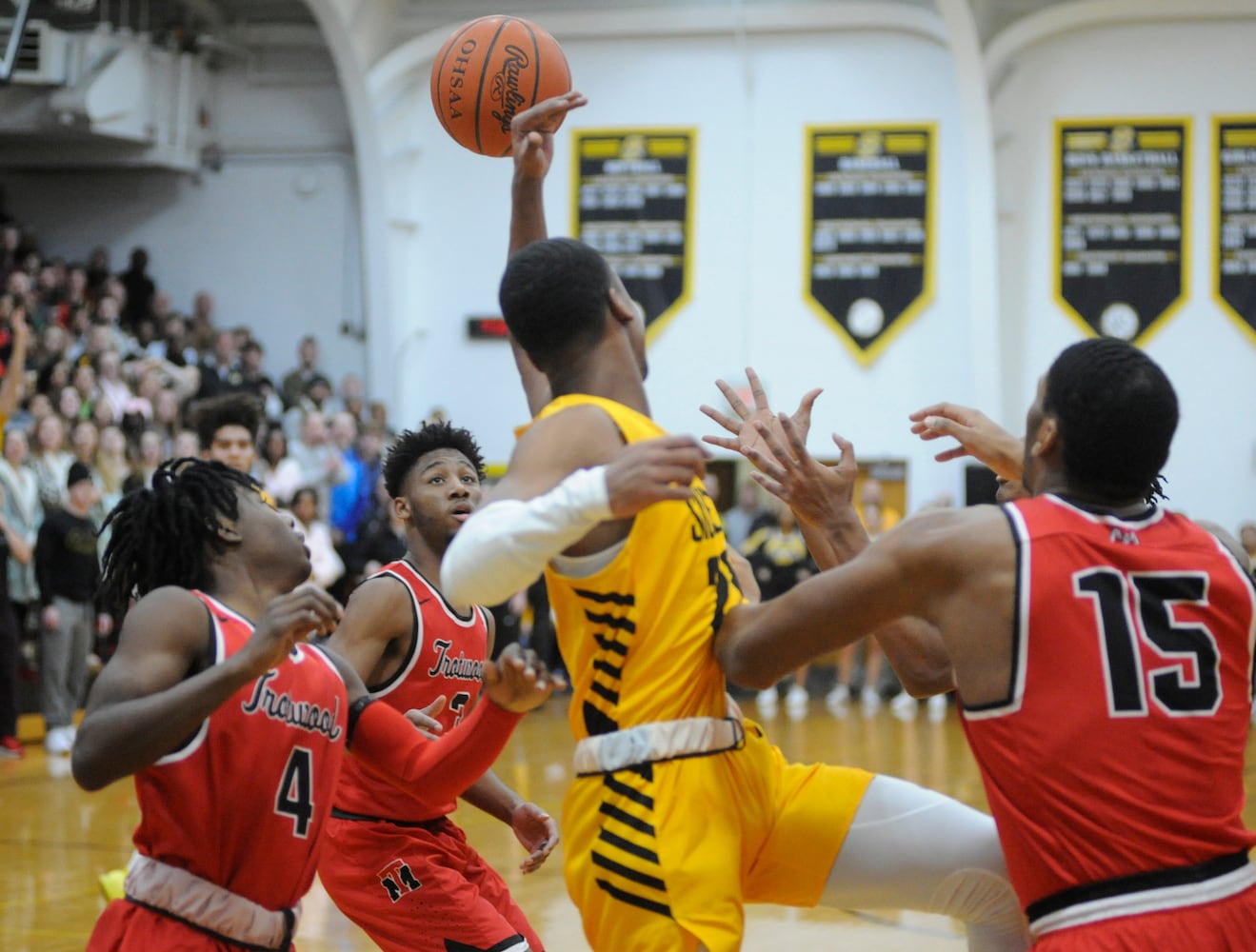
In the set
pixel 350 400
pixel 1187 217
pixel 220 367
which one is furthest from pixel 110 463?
pixel 1187 217

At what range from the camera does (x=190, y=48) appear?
55.3 feet

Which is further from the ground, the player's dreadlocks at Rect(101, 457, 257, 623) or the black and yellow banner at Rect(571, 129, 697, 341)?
the black and yellow banner at Rect(571, 129, 697, 341)

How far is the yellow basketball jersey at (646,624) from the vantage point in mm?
2701

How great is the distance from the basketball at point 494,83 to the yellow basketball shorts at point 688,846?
199cm

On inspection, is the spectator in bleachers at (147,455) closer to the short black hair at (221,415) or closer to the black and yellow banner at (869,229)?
the short black hair at (221,415)

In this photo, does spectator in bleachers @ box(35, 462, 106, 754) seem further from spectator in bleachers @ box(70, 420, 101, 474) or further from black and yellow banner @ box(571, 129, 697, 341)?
black and yellow banner @ box(571, 129, 697, 341)

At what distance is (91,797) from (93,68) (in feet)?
31.8

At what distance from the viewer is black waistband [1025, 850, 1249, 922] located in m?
2.28

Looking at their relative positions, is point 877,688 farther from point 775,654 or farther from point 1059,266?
point 775,654

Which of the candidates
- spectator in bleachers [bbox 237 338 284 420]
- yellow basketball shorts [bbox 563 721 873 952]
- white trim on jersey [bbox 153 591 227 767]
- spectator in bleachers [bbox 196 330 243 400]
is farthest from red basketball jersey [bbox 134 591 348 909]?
→ spectator in bleachers [bbox 237 338 284 420]

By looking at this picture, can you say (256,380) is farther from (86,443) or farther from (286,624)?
(286,624)

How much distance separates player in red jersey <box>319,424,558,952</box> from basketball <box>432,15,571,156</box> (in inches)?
36.3

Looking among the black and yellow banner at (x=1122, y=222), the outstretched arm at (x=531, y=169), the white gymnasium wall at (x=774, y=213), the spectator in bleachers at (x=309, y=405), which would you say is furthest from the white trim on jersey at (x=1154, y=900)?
the black and yellow banner at (x=1122, y=222)

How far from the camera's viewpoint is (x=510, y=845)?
23.1 feet
